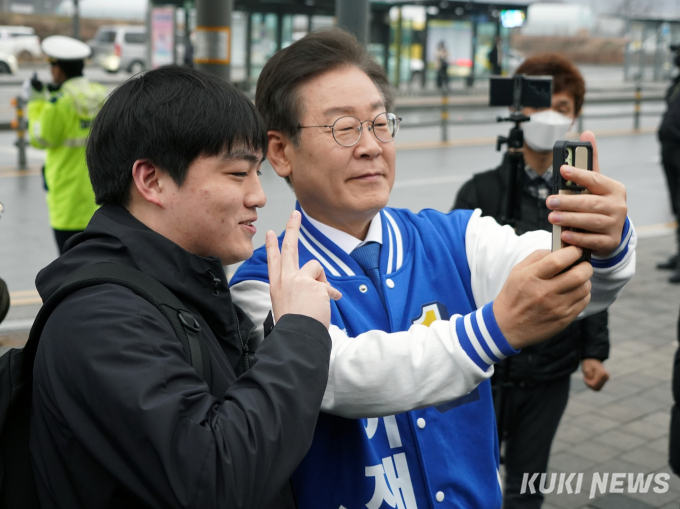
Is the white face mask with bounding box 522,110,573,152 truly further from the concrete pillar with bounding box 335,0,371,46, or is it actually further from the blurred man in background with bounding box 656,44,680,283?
the blurred man in background with bounding box 656,44,680,283

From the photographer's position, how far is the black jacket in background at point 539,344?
122 inches

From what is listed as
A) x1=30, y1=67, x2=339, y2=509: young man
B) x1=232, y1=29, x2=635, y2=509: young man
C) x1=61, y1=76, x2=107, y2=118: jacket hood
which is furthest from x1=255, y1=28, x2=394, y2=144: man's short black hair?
x1=61, y1=76, x2=107, y2=118: jacket hood

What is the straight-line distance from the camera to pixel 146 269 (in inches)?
55.9

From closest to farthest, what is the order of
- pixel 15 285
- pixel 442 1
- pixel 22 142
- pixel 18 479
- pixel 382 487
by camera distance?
pixel 18 479, pixel 382 487, pixel 15 285, pixel 22 142, pixel 442 1

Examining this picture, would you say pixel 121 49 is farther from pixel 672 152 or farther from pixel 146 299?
pixel 146 299

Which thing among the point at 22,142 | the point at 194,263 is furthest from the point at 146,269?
the point at 22,142

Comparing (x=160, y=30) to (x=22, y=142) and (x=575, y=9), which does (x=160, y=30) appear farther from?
(x=575, y=9)

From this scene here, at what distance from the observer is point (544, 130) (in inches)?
131

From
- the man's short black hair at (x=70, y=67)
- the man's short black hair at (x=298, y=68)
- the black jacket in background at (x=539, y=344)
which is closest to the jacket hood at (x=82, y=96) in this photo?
the man's short black hair at (x=70, y=67)

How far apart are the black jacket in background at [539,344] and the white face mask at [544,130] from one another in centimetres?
14

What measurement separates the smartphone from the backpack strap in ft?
2.16

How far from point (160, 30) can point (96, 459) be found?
903 inches

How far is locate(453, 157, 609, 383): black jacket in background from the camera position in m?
3.09

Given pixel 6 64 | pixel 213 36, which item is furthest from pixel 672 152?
pixel 6 64
